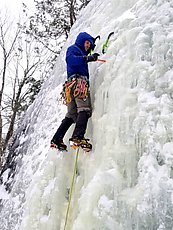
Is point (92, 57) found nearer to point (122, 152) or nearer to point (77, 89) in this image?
point (77, 89)

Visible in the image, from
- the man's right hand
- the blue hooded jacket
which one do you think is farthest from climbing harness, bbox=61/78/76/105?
the man's right hand

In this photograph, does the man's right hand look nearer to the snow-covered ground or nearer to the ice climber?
the ice climber

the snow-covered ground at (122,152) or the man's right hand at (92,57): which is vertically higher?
the man's right hand at (92,57)

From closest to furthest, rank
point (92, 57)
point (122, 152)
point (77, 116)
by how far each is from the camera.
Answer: point (122, 152) < point (92, 57) < point (77, 116)

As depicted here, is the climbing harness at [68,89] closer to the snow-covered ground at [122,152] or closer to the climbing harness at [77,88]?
the climbing harness at [77,88]

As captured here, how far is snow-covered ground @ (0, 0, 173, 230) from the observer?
8.04ft

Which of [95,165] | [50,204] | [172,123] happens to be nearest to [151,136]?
[172,123]

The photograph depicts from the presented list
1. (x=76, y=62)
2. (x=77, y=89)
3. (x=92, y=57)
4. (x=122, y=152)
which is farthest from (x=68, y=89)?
(x=122, y=152)

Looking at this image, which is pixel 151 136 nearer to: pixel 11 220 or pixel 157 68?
pixel 157 68

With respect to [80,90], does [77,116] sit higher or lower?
lower

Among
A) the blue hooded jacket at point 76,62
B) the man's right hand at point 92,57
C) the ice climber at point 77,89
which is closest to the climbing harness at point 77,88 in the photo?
the ice climber at point 77,89

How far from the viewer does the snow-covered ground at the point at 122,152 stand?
8.04 ft

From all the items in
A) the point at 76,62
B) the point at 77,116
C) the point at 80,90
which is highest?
the point at 76,62

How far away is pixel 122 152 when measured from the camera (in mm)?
2709
